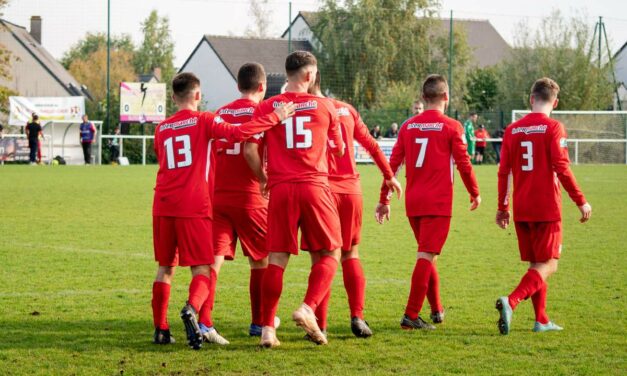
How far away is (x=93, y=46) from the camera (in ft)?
383

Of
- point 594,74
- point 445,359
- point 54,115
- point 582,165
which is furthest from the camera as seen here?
point 594,74

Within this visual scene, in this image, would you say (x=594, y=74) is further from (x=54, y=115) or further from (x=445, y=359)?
(x=445, y=359)

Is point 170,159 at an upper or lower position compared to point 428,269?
upper

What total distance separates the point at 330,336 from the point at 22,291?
3.39 m

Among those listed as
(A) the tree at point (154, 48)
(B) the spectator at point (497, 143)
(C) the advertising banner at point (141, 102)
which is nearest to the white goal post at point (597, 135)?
(B) the spectator at point (497, 143)

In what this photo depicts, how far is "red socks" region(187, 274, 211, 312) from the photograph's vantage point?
6.36 meters

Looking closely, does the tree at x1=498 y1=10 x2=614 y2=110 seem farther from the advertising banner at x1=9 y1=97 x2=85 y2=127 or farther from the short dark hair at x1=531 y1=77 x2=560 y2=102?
the short dark hair at x1=531 y1=77 x2=560 y2=102

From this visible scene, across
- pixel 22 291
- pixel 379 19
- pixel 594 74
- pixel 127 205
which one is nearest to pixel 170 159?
pixel 22 291

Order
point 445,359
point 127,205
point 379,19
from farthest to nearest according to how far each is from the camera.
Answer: point 379,19 → point 127,205 → point 445,359

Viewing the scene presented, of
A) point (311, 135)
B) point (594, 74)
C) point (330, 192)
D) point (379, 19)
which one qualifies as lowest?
point (330, 192)

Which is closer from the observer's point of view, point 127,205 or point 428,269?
point 428,269

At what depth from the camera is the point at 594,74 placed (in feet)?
148

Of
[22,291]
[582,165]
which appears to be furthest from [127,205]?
[582,165]

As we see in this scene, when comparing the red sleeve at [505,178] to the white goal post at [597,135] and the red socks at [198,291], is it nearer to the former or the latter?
the red socks at [198,291]
